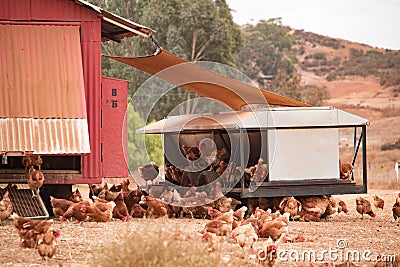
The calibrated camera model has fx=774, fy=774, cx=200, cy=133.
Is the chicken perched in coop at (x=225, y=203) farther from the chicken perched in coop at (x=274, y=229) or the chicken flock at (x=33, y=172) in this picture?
the chicken flock at (x=33, y=172)

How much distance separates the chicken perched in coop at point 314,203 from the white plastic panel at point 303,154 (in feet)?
1.61

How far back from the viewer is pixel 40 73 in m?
13.3

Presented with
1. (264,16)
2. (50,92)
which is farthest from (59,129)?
(264,16)

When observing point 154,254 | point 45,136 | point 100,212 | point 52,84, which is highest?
point 52,84

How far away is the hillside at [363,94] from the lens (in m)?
42.2

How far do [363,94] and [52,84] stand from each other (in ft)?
187

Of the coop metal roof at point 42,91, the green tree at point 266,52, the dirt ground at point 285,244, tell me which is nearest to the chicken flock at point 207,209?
the dirt ground at point 285,244

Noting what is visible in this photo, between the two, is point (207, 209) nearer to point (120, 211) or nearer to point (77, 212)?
point (120, 211)

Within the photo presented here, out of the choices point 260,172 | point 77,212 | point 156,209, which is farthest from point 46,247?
point 260,172

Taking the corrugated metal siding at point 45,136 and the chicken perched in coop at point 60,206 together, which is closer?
the corrugated metal siding at point 45,136

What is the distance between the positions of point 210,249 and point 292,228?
4568mm

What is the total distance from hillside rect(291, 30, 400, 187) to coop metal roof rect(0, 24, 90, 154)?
579 inches

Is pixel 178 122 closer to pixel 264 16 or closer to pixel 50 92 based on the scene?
pixel 50 92

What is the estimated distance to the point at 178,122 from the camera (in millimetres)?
16812
